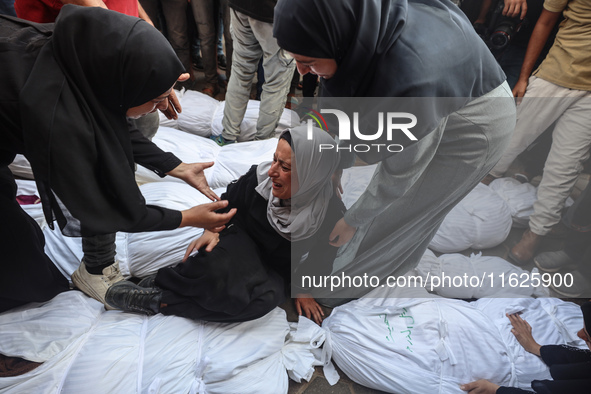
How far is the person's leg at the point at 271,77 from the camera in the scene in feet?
6.48

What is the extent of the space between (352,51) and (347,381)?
1175mm

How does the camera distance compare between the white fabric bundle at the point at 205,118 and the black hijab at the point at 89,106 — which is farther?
the white fabric bundle at the point at 205,118

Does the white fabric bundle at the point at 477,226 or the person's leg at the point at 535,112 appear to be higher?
the person's leg at the point at 535,112

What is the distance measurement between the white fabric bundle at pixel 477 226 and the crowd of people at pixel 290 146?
0.11 meters

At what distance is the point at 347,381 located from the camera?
1.42 metres

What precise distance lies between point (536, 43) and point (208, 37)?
2.15 m

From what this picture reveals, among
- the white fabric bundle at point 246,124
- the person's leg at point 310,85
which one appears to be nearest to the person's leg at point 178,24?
the white fabric bundle at point 246,124

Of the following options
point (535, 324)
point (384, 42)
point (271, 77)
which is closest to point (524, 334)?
point (535, 324)

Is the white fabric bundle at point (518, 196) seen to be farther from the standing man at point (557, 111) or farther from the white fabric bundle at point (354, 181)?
the white fabric bundle at point (354, 181)

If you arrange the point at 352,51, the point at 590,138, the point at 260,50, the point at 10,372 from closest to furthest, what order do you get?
the point at 352,51
the point at 10,372
the point at 590,138
the point at 260,50

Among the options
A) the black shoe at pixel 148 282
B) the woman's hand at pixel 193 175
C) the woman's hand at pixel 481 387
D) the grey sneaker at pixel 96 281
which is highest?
the woman's hand at pixel 193 175

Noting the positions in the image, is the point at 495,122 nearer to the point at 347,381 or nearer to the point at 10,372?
the point at 347,381

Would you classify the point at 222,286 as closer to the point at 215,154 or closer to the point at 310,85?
the point at 215,154

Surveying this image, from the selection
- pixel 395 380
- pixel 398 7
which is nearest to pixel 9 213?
pixel 398 7
